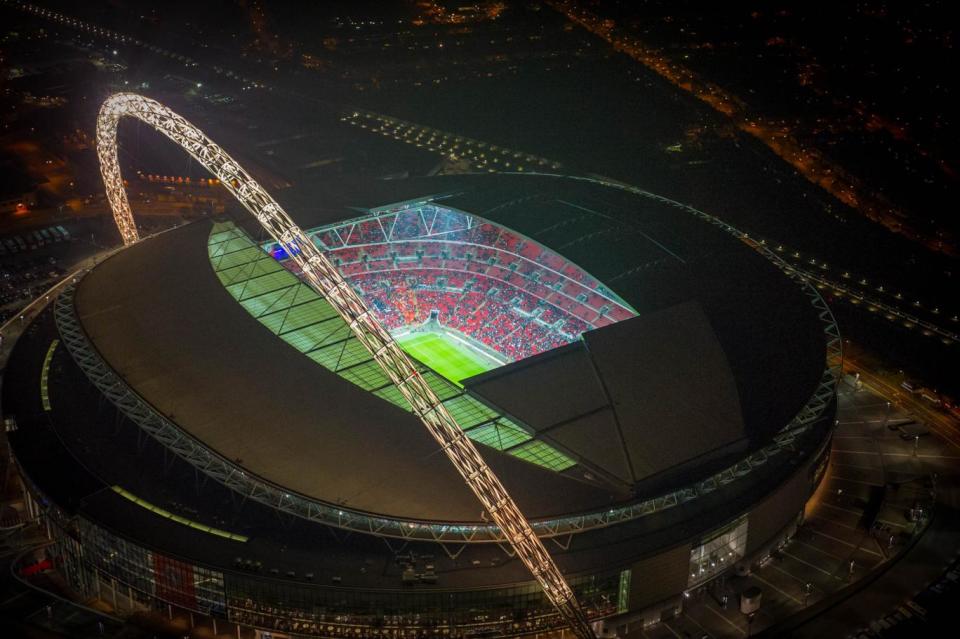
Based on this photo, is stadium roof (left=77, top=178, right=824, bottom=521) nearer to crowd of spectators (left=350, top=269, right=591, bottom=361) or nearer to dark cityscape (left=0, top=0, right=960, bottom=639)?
dark cityscape (left=0, top=0, right=960, bottom=639)

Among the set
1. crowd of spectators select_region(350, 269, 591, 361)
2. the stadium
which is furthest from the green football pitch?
the stadium

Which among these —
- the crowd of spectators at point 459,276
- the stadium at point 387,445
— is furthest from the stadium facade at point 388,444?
the crowd of spectators at point 459,276

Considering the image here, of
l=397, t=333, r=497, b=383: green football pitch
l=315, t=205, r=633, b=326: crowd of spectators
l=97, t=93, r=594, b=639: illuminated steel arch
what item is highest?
l=97, t=93, r=594, b=639: illuminated steel arch

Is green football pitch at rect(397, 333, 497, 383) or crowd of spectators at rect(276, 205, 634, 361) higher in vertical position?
crowd of spectators at rect(276, 205, 634, 361)

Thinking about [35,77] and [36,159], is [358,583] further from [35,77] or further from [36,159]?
[35,77]

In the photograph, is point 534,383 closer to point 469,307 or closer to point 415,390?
point 415,390

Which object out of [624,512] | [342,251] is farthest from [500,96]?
[624,512]

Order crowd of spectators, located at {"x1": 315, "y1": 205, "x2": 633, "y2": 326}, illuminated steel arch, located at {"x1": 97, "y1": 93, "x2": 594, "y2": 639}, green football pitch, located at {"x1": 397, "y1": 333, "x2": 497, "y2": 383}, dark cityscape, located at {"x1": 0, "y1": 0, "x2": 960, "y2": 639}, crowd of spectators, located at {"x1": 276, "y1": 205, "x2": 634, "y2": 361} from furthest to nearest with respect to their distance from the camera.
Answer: crowd of spectators, located at {"x1": 315, "y1": 205, "x2": 633, "y2": 326}, crowd of spectators, located at {"x1": 276, "y1": 205, "x2": 634, "y2": 361}, green football pitch, located at {"x1": 397, "y1": 333, "x2": 497, "y2": 383}, dark cityscape, located at {"x1": 0, "y1": 0, "x2": 960, "y2": 639}, illuminated steel arch, located at {"x1": 97, "y1": 93, "x2": 594, "y2": 639}

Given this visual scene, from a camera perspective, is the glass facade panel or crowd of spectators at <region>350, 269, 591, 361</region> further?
crowd of spectators at <region>350, 269, 591, 361</region>
